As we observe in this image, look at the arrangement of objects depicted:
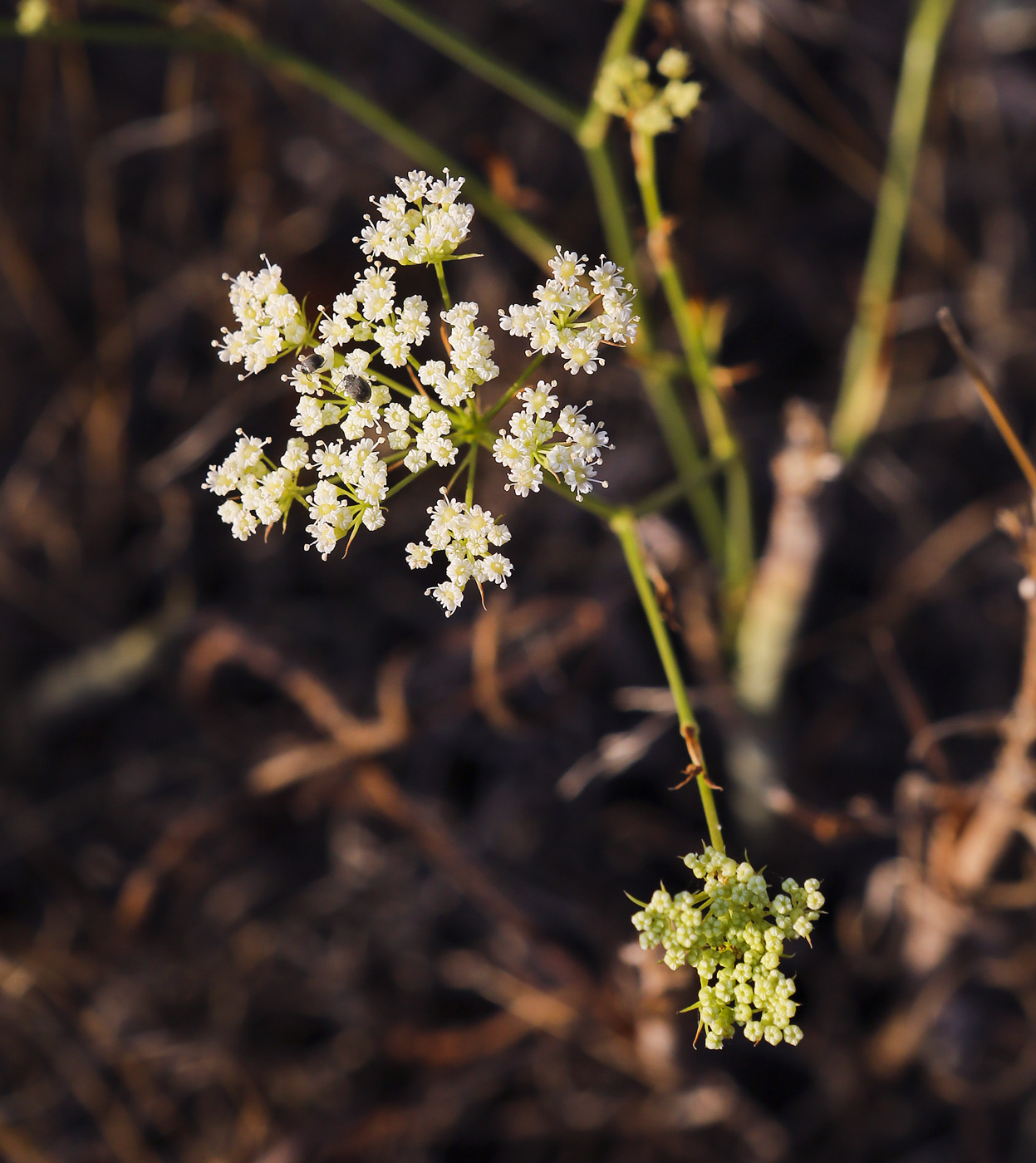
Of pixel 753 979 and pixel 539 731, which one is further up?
pixel 539 731

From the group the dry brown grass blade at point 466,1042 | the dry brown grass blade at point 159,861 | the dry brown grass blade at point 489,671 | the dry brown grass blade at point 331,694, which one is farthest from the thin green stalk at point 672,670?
the dry brown grass blade at point 159,861

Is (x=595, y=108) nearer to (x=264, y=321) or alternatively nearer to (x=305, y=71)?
(x=305, y=71)

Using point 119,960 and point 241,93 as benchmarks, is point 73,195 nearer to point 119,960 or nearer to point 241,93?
point 241,93

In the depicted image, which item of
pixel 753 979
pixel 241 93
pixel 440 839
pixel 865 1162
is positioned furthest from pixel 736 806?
pixel 241 93

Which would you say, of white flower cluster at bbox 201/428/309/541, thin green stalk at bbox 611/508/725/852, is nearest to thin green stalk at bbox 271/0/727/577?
thin green stalk at bbox 611/508/725/852

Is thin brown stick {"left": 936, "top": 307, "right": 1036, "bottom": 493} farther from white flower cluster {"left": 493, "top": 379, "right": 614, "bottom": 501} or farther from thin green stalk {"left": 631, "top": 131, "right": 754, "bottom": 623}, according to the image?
white flower cluster {"left": 493, "top": 379, "right": 614, "bottom": 501}

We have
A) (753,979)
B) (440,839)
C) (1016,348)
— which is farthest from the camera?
(1016,348)

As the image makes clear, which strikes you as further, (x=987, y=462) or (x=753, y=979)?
(x=987, y=462)

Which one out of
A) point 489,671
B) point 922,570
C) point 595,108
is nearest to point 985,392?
point 595,108
